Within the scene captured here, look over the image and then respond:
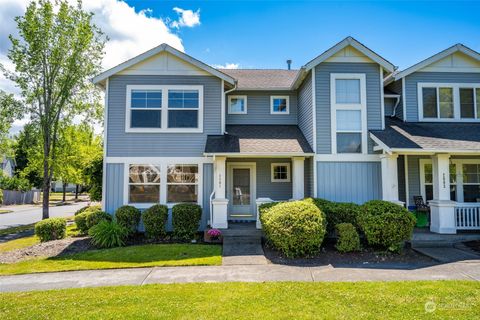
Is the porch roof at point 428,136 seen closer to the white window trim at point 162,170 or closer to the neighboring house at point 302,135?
the neighboring house at point 302,135

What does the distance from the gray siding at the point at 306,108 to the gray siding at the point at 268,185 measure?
5.47 feet

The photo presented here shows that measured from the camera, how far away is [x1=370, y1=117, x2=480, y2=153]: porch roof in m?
9.48

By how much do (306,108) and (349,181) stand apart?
3.52 metres

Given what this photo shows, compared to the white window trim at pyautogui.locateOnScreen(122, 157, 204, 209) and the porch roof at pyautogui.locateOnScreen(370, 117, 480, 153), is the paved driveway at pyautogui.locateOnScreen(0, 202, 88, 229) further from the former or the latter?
the porch roof at pyautogui.locateOnScreen(370, 117, 480, 153)

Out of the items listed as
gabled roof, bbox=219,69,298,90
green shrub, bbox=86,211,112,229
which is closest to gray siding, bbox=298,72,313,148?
gabled roof, bbox=219,69,298,90

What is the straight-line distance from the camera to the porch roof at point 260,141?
1045cm

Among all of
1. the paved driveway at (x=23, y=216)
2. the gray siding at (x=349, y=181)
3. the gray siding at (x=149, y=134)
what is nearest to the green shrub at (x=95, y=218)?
the gray siding at (x=149, y=134)

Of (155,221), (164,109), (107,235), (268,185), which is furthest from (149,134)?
(268,185)

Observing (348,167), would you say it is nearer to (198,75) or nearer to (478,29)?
(198,75)

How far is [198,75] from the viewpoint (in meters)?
11.5

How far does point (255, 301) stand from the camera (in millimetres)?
4953

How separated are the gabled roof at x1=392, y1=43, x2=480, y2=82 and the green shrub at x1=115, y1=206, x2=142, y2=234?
1197cm

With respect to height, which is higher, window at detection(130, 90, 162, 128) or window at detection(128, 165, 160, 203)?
window at detection(130, 90, 162, 128)

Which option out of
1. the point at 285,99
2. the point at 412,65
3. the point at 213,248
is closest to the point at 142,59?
the point at 285,99
